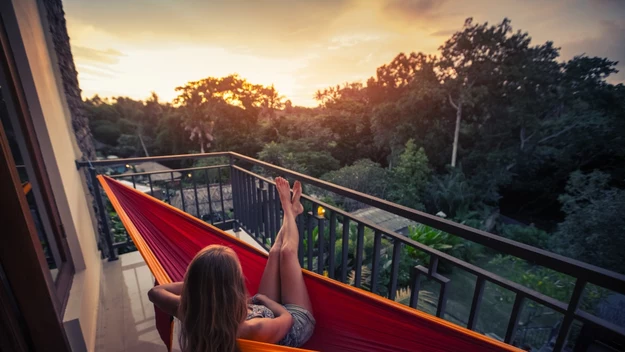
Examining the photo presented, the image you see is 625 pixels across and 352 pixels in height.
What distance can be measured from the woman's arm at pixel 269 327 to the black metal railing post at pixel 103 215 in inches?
78.6

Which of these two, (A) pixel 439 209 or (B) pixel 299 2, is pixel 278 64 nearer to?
(B) pixel 299 2

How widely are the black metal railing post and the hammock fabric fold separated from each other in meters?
0.72

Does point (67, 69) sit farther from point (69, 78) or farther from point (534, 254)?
point (534, 254)

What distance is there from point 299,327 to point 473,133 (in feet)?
48.9

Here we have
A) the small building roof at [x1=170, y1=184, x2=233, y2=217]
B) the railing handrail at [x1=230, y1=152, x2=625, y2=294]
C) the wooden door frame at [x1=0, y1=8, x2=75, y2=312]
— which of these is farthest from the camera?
the small building roof at [x1=170, y1=184, x2=233, y2=217]

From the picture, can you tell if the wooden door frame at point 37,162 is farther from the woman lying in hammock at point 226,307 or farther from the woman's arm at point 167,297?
the woman lying in hammock at point 226,307

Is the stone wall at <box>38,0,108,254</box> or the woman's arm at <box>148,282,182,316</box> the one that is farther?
the stone wall at <box>38,0,108,254</box>

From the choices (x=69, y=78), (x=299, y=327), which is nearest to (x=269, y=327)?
(x=299, y=327)

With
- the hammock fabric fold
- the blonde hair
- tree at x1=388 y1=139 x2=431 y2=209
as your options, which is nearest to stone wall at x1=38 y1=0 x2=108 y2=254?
the hammock fabric fold

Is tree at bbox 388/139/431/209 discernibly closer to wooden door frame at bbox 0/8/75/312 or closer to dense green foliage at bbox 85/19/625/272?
dense green foliage at bbox 85/19/625/272

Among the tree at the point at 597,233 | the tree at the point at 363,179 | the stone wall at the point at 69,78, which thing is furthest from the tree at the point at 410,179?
the stone wall at the point at 69,78

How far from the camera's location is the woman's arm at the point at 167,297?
824mm

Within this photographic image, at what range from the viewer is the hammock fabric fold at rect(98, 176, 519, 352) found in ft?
2.08

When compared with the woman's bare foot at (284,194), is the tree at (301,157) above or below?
below
